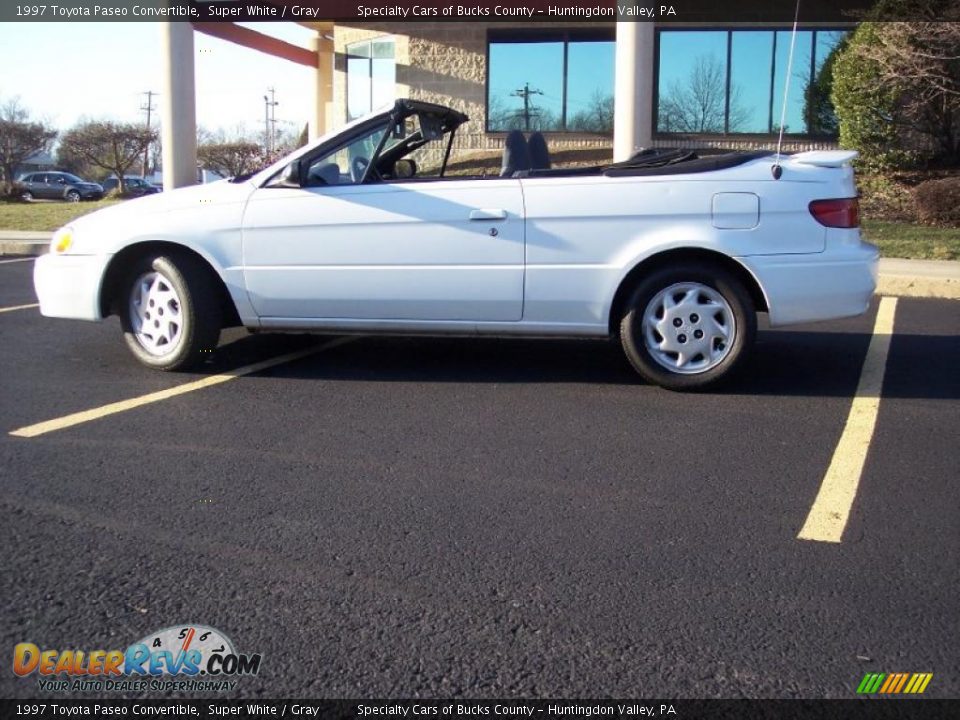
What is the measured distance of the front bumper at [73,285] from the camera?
6.20m

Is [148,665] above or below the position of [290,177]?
below

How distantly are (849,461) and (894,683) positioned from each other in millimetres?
2036

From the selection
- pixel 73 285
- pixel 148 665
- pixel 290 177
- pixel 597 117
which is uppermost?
pixel 597 117

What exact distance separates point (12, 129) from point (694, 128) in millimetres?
34346

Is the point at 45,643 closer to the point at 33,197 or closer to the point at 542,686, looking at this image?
the point at 542,686

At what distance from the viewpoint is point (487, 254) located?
5.79 metres

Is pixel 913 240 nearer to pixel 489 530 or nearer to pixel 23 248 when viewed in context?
pixel 489 530

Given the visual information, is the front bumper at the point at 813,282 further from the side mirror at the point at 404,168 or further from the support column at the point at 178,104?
the support column at the point at 178,104

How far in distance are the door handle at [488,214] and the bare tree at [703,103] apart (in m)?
15.2

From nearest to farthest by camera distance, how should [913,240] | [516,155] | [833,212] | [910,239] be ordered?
[833,212], [516,155], [913,240], [910,239]

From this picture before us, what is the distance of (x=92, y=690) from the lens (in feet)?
8.79

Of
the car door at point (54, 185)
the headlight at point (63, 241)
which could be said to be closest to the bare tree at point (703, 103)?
the headlight at point (63, 241)

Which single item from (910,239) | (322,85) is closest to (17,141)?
(322,85)

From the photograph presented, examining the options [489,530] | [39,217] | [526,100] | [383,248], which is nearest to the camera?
[489,530]
